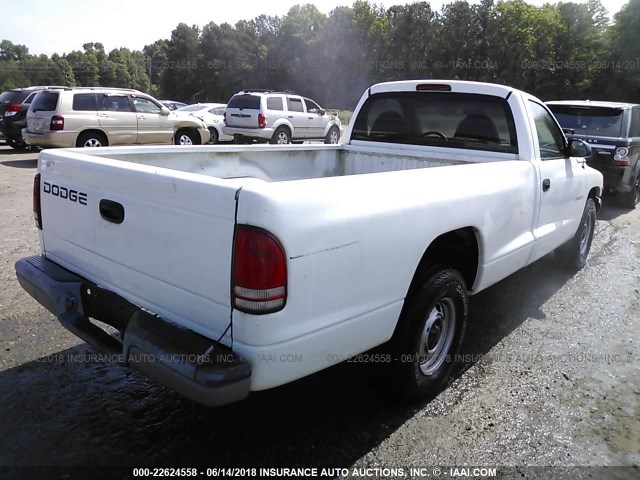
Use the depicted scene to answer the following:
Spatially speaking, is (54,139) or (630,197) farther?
(54,139)

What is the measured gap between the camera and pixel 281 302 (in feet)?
6.74

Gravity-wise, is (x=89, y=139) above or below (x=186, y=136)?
below

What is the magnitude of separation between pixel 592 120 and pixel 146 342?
953cm

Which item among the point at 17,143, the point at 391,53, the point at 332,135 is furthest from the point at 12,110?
the point at 391,53

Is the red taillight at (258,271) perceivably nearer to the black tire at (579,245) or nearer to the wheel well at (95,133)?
the black tire at (579,245)

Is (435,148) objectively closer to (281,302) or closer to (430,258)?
(430,258)

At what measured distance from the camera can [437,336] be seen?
128 inches

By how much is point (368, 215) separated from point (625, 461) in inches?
77.7

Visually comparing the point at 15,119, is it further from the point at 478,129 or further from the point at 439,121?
the point at 478,129

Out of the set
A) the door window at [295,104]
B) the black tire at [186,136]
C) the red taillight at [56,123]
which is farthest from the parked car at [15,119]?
the door window at [295,104]

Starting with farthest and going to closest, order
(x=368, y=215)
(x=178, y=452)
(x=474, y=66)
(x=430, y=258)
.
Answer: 1. (x=474, y=66)
2. (x=430, y=258)
3. (x=178, y=452)
4. (x=368, y=215)

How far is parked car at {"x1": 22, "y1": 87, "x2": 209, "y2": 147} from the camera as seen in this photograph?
12367 mm

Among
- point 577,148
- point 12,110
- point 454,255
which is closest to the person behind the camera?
point 454,255

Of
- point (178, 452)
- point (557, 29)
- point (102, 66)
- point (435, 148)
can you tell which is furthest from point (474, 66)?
point (102, 66)
